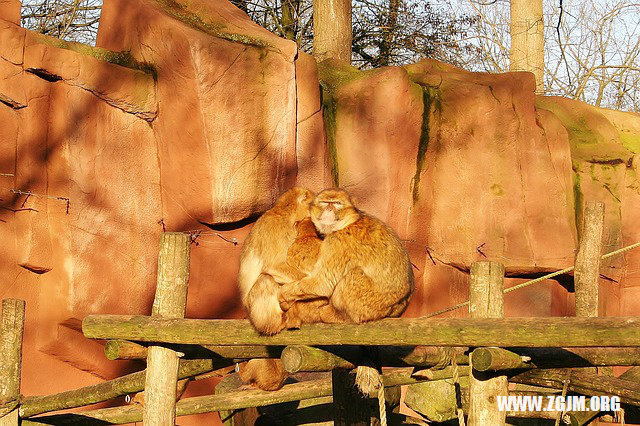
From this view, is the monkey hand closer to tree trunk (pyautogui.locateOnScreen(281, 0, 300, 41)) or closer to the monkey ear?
the monkey ear

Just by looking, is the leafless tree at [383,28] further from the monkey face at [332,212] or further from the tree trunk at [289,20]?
the monkey face at [332,212]

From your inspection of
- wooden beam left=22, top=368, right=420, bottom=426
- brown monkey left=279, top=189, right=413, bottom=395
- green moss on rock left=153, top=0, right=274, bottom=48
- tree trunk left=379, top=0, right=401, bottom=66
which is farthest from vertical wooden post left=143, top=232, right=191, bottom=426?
tree trunk left=379, top=0, right=401, bottom=66

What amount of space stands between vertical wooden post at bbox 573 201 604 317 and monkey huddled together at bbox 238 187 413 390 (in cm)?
290

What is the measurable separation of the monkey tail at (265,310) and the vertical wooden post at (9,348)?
1.76 metres

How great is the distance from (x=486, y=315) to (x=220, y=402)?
2889 millimetres

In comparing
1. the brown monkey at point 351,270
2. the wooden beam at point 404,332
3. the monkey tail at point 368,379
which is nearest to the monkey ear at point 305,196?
the brown monkey at point 351,270

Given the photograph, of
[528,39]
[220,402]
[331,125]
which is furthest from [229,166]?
[528,39]

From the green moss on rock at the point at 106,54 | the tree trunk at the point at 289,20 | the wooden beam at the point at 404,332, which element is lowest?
the wooden beam at the point at 404,332

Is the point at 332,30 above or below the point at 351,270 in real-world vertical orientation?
above

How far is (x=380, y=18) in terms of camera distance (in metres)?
15.7

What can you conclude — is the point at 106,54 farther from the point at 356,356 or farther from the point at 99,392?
the point at 356,356

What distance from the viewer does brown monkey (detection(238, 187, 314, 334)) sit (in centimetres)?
484

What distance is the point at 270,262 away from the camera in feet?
17.0

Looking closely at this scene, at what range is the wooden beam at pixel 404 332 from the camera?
12.8ft
